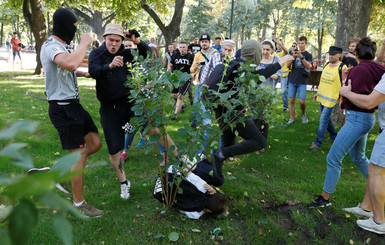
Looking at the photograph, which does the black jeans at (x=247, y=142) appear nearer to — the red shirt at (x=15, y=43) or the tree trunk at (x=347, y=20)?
the tree trunk at (x=347, y=20)

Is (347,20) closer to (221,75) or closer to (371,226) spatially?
(221,75)

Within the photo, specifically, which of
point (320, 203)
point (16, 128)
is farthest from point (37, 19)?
point (16, 128)

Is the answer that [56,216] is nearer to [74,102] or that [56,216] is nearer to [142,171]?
[74,102]

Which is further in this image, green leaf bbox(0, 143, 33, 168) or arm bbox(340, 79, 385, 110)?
arm bbox(340, 79, 385, 110)

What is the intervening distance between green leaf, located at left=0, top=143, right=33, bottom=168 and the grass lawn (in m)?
1.43

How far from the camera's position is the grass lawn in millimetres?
2971

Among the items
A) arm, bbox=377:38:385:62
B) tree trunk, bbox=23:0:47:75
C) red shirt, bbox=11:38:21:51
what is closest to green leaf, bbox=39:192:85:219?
arm, bbox=377:38:385:62

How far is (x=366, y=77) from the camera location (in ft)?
10.6

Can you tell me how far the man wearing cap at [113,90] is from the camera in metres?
3.54

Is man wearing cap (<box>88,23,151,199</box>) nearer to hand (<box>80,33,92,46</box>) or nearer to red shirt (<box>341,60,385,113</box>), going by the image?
hand (<box>80,33,92,46</box>)

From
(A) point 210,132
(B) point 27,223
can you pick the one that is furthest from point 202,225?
(B) point 27,223

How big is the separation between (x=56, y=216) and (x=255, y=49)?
414cm

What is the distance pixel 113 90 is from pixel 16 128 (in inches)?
119

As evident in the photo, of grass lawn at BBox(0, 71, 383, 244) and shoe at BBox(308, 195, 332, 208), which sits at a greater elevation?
shoe at BBox(308, 195, 332, 208)
